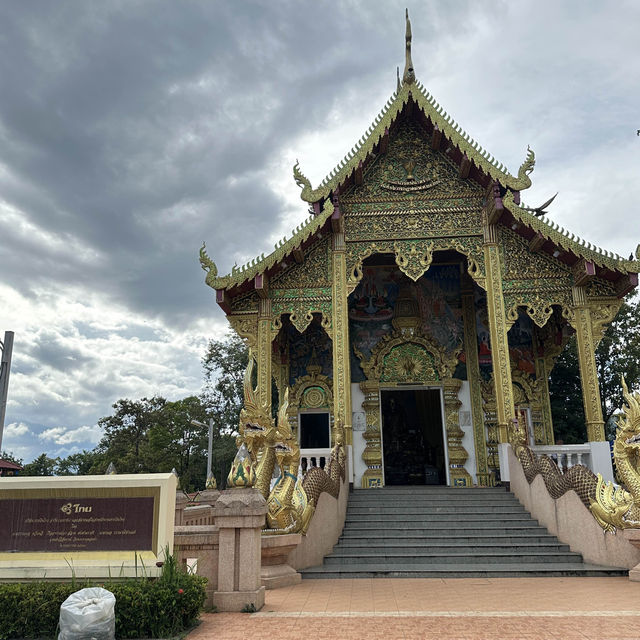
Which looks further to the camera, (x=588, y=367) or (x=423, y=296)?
(x=423, y=296)

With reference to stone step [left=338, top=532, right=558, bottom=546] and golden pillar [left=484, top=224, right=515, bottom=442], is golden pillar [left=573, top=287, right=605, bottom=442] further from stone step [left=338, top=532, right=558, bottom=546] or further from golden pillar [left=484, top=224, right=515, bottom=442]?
stone step [left=338, top=532, right=558, bottom=546]

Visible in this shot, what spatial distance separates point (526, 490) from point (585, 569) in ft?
7.79

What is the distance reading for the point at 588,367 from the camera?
34.6 feet

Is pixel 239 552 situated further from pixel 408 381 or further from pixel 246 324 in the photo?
pixel 408 381

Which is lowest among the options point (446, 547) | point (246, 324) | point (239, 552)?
point (446, 547)

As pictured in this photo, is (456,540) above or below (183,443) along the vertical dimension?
below

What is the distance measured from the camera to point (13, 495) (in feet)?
15.6

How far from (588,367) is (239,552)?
8081mm

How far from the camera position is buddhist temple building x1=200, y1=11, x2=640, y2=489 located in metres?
10.9

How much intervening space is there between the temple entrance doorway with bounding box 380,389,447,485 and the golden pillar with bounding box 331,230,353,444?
4.99 m

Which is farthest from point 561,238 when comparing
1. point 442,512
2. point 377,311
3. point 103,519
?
point 103,519

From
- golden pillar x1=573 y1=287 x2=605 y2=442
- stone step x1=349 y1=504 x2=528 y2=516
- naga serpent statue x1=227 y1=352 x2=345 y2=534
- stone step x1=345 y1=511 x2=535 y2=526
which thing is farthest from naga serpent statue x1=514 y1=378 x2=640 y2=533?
naga serpent statue x1=227 y1=352 x2=345 y2=534

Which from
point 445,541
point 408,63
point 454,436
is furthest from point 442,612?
point 408,63

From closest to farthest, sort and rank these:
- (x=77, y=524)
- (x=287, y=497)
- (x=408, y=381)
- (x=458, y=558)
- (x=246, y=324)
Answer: (x=77, y=524)
(x=287, y=497)
(x=458, y=558)
(x=246, y=324)
(x=408, y=381)
